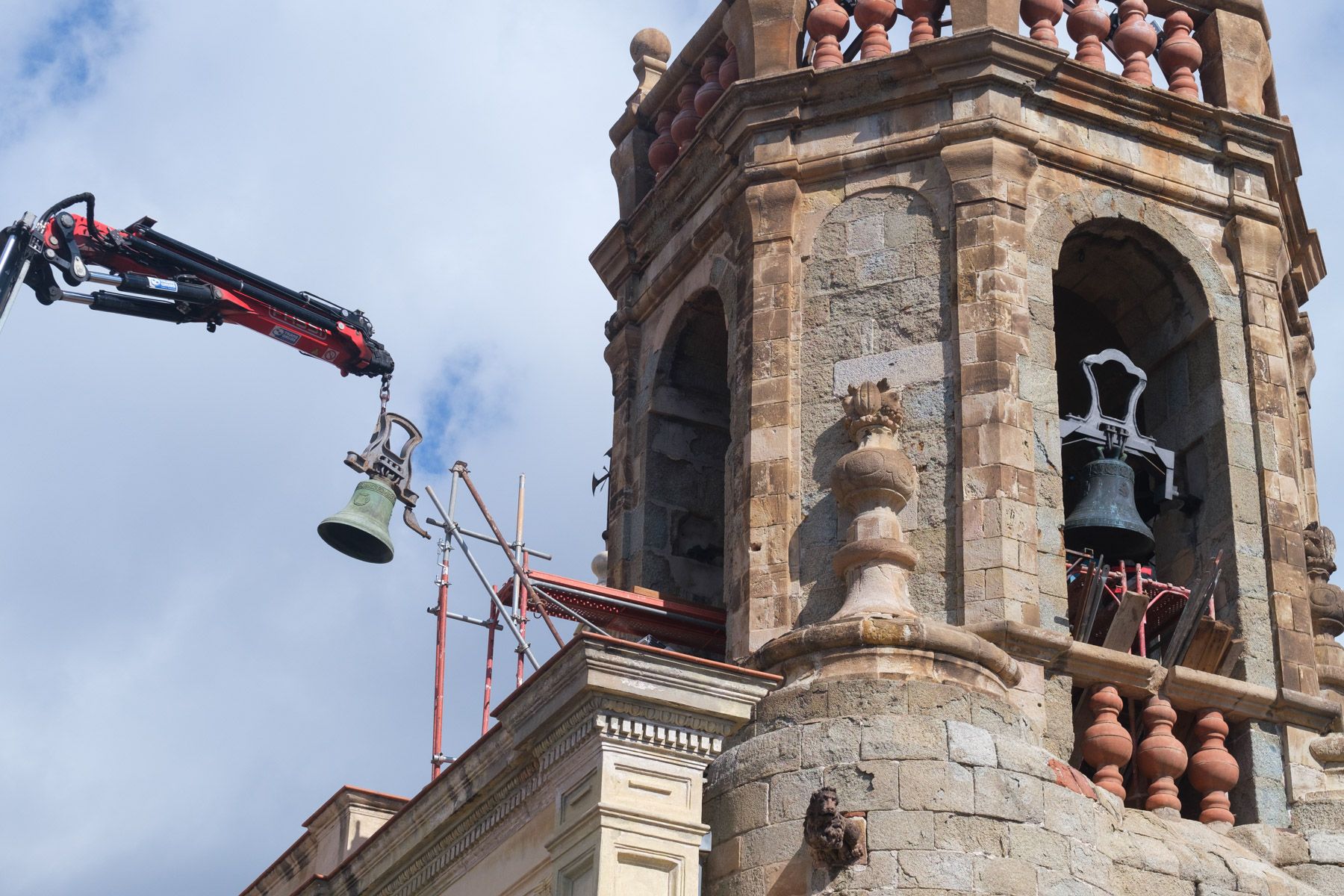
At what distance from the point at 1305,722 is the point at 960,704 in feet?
10.1

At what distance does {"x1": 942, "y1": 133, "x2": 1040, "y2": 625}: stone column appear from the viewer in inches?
753

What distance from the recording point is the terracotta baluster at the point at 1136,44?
22.1 metres

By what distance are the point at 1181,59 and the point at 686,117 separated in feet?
12.8

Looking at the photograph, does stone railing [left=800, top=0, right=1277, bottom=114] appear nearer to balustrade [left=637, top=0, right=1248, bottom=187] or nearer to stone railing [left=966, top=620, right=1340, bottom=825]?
balustrade [left=637, top=0, right=1248, bottom=187]

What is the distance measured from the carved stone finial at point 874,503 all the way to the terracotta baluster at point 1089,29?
351 centimetres

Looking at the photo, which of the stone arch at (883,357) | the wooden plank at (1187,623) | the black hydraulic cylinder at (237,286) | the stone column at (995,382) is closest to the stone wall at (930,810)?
the stone column at (995,382)

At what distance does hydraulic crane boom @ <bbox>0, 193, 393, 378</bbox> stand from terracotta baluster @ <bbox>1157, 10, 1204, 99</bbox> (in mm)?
7181

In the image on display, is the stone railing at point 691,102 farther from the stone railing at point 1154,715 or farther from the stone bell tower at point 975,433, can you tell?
the stone railing at point 1154,715

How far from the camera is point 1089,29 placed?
72.2 ft

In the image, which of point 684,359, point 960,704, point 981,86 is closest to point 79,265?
point 684,359

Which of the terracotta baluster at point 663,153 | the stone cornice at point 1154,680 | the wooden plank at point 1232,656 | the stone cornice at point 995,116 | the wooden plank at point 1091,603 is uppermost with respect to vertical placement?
the terracotta baluster at point 663,153

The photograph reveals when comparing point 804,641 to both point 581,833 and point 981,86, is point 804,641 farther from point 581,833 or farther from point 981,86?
point 981,86

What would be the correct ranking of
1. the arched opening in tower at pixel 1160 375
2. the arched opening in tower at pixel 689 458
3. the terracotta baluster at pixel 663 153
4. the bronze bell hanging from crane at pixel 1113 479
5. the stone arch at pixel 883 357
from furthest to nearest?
the terracotta baluster at pixel 663 153 < the arched opening in tower at pixel 689 458 < the arched opening in tower at pixel 1160 375 < the bronze bell hanging from crane at pixel 1113 479 < the stone arch at pixel 883 357

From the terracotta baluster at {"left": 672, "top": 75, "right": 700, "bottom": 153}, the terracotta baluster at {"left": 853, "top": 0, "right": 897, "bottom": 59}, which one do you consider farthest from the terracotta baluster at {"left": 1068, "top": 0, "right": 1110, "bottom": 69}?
the terracotta baluster at {"left": 672, "top": 75, "right": 700, "bottom": 153}
